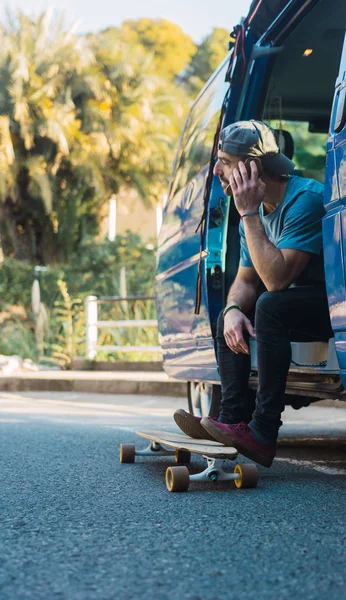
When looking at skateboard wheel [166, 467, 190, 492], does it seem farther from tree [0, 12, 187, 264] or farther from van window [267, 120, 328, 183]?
tree [0, 12, 187, 264]

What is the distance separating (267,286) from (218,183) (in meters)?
1.06

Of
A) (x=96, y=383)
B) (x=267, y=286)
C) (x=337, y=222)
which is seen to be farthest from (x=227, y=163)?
(x=96, y=383)

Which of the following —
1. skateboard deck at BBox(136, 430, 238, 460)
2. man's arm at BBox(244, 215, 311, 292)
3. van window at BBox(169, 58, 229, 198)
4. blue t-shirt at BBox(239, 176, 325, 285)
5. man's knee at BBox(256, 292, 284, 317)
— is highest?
van window at BBox(169, 58, 229, 198)

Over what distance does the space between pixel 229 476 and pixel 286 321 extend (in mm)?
680

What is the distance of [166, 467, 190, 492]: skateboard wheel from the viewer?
386 cm

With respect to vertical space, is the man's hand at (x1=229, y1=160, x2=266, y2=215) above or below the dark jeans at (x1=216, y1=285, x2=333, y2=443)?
above

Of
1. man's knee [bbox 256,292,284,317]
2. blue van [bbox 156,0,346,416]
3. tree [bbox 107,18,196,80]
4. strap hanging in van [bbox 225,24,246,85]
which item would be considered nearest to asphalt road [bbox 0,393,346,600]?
blue van [bbox 156,0,346,416]

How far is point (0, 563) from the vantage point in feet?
8.80

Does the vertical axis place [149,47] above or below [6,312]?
above

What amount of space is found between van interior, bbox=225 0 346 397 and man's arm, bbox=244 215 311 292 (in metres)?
0.34

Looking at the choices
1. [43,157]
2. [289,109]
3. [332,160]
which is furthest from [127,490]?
[43,157]

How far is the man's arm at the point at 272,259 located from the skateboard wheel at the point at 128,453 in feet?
3.91

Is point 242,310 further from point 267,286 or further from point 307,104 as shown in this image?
point 307,104

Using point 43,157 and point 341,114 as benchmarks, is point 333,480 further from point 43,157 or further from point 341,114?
point 43,157
